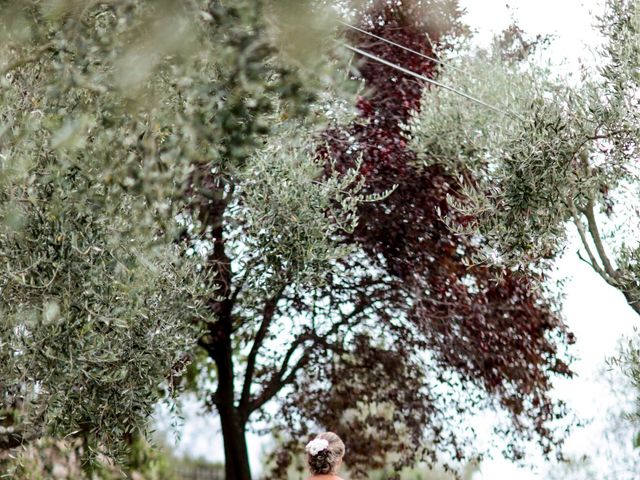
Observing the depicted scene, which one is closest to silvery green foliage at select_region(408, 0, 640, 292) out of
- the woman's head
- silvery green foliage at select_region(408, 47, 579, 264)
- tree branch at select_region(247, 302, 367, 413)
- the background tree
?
silvery green foliage at select_region(408, 47, 579, 264)

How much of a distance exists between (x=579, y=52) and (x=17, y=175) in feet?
26.0

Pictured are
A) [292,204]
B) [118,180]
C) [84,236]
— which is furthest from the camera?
[292,204]

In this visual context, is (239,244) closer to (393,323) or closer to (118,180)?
(393,323)

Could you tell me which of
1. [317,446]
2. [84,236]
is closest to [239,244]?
[84,236]

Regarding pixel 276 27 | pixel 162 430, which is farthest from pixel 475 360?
pixel 276 27

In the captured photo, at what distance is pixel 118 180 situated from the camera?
18.1 feet

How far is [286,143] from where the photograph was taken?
38.3 ft

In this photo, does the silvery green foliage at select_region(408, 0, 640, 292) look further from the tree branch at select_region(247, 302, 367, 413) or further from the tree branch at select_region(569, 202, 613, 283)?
the tree branch at select_region(247, 302, 367, 413)

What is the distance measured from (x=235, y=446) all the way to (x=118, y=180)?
1010 centimetres

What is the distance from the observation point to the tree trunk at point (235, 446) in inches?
591

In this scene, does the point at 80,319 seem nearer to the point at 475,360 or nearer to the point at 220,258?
the point at 220,258

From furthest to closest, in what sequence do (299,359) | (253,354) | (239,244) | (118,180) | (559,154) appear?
1. (299,359)
2. (253,354)
3. (239,244)
4. (559,154)
5. (118,180)

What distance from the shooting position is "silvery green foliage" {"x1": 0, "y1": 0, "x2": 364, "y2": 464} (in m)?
4.02

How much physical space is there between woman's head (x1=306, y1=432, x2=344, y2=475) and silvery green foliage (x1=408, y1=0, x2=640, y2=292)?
12.7 feet
